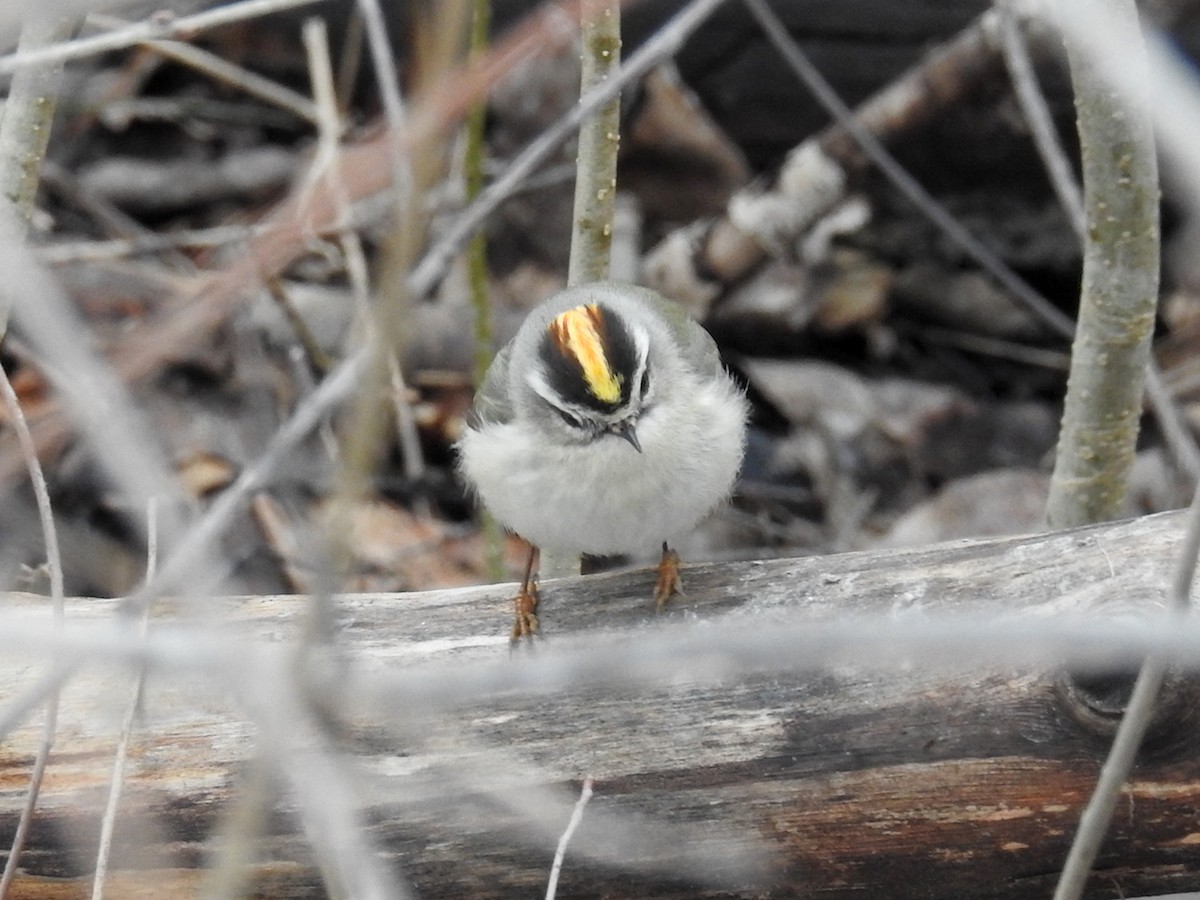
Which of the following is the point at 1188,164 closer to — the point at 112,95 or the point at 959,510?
the point at 959,510

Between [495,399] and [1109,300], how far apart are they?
5.27 ft

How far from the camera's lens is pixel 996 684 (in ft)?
8.51

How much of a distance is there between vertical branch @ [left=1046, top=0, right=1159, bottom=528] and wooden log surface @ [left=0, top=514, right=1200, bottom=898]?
939mm

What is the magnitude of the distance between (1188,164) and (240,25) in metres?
5.82

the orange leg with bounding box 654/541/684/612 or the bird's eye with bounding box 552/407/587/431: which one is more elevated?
the bird's eye with bounding box 552/407/587/431

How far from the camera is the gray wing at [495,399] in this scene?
3.29 m

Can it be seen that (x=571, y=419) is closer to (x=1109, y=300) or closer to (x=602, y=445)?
(x=602, y=445)

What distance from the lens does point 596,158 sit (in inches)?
141

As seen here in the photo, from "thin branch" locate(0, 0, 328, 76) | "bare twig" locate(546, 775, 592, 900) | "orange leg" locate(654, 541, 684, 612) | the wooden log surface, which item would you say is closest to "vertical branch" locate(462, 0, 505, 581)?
"orange leg" locate(654, 541, 684, 612)

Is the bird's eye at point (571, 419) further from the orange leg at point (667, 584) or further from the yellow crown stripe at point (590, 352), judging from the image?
the orange leg at point (667, 584)

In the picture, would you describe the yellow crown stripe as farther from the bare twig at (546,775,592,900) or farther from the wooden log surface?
the bare twig at (546,775,592,900)

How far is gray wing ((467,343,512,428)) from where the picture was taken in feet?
10.8

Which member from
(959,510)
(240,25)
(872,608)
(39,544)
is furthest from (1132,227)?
(240,25)

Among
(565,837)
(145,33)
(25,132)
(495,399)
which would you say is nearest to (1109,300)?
(495,399)
